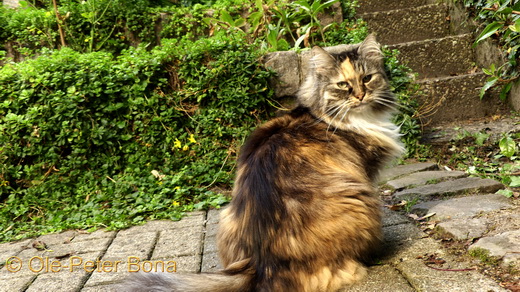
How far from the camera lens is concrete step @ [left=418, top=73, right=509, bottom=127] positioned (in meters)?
4.38

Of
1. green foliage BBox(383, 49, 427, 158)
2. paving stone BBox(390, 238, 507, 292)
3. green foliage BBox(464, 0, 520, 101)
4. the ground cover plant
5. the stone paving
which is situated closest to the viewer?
paving stone BBox(390, 238, 507, 292)

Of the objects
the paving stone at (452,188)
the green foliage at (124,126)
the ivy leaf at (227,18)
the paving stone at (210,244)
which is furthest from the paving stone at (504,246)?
the ivy leaf at (227,18)

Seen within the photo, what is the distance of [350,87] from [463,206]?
107cm

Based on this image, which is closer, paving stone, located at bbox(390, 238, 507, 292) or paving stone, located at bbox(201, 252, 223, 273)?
paving stone, located at bbox(390, 238, 507, 292)

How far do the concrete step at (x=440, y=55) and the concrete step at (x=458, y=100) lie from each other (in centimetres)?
41

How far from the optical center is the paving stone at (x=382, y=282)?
6.02 feet

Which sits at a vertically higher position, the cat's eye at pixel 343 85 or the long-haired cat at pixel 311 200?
the cat's eye at pixel 343 85

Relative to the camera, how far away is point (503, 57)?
420cm

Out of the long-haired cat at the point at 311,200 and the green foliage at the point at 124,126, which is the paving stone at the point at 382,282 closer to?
the long-haired cat at the point at 311,200

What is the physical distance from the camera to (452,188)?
116 inches

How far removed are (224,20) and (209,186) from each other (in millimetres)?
2096

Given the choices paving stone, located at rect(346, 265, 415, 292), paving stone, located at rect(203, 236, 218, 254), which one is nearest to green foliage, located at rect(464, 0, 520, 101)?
paving stone, located at rect(346, 265, 415, 292)

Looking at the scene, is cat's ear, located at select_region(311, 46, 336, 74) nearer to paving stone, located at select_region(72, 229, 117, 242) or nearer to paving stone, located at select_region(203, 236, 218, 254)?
paving stone, located at select_region(203, 236, 218, 254)

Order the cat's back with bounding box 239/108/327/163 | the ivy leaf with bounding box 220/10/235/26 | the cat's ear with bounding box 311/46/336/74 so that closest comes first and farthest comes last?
1. the cat's back with bounding box 239/108/327/163
2. the cat's ear with bounding box 311/46/336/74
3. the ivy leaf with bounding box 220/10/235/26
